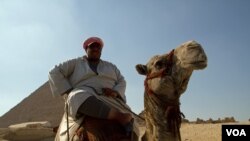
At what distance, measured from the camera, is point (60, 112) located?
1778 inches

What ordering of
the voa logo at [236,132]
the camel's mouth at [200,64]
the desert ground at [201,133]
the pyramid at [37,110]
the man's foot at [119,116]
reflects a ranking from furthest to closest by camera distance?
the pyramid at [37,110]
the desert ground at [201,133]
the voa logo at [236,132]
the man's foot at [119,116]
the camel's mouth at [200,64]

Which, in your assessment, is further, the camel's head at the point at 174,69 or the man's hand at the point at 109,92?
the man's hand at the point at 109,92

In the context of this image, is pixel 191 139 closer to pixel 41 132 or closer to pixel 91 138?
pixel 41 132

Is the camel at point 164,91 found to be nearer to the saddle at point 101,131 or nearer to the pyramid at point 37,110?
the saddle at point 101,131

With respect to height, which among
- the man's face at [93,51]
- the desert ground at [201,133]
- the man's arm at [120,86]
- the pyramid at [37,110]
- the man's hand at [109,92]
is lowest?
the desert ground at [201,133]

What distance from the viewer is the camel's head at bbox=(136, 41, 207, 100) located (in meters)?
2.71

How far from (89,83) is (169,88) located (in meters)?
0.93

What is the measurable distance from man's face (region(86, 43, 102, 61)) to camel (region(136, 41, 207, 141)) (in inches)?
33.5

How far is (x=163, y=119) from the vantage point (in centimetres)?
285

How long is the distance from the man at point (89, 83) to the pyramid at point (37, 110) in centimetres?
4262

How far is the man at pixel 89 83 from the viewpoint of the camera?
317 centimetres

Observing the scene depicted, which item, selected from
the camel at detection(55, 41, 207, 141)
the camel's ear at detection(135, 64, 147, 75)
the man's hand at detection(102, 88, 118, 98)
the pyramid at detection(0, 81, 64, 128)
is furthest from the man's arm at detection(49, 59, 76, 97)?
the pyramid at detection(0, 81, 64, 128)

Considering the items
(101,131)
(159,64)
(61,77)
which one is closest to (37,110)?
(61,77)

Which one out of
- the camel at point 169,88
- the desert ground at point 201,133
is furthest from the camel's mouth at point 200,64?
the desert ground at point 201,133
